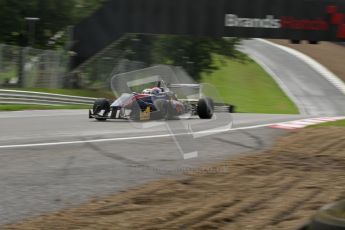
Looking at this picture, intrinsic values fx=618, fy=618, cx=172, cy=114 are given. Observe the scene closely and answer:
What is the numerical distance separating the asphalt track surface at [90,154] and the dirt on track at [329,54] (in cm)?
4330

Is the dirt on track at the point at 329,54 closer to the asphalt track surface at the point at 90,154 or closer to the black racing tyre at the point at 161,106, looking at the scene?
the black racing tyre at the point at 161,106

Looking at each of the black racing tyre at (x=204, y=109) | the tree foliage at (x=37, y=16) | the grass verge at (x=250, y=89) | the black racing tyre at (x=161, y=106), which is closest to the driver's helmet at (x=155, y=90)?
the black racing tyre at (x=161, y=106)

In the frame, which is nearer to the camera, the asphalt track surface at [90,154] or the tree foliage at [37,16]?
the asphalt track surface at [90,154]

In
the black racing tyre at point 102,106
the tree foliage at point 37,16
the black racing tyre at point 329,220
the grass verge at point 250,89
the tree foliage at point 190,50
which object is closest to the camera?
the black racing tyre at point 329,220

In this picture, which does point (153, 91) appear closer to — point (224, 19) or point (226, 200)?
point (226, 200)

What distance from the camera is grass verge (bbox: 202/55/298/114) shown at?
1617 inches

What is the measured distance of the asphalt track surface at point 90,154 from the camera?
19.7ft

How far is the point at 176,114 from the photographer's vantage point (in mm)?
13805

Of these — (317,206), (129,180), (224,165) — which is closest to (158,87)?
(224,165)

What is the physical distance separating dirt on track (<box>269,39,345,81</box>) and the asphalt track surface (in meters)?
43.3

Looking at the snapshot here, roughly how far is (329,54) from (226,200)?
59.9m

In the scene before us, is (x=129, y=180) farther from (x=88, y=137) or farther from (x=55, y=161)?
(x=88, y=137)

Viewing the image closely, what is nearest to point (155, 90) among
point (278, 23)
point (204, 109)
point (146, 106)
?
point (146, 106)

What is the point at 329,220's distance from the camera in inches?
134
